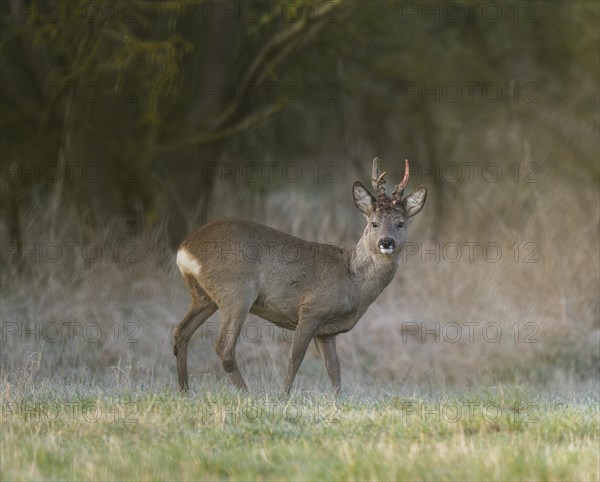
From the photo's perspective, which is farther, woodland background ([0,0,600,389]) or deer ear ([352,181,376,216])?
woodland background ([0,0,600,389])

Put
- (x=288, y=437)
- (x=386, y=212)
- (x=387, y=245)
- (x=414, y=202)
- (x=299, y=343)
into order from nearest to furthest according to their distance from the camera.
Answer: (x=288, y=437)
(x=387, y=245)
(x=299, y=343)
(x=386, y=212)
(x=414, y=202)

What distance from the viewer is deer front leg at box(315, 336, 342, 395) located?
987 cm

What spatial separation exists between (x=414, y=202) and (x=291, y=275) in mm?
1146

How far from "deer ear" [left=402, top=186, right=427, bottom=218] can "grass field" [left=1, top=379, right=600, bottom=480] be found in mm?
1692

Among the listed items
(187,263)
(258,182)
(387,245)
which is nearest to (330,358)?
(387,245)

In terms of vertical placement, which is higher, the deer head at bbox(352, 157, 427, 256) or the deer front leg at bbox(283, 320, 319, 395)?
the deer head at bbox(352, 157, 427, 256)

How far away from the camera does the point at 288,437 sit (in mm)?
7262

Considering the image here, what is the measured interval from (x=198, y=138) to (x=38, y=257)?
7.78 feet

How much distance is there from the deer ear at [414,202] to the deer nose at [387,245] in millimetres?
457

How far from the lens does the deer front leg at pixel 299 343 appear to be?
31.5ft

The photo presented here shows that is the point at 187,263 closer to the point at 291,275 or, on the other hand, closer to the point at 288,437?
the point at 291,275

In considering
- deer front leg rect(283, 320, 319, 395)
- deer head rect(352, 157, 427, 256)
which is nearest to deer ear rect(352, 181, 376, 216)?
deer head rect(352, 157, 427, 256)

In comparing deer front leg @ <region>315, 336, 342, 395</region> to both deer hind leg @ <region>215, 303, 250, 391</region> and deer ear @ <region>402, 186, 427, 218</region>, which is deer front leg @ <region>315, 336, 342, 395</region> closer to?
deer hind leg @ <region>215, 303, 250, 391</region>

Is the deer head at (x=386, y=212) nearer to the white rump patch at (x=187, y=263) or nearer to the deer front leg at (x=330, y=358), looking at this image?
the deer front leg at (x=330, y=358)
